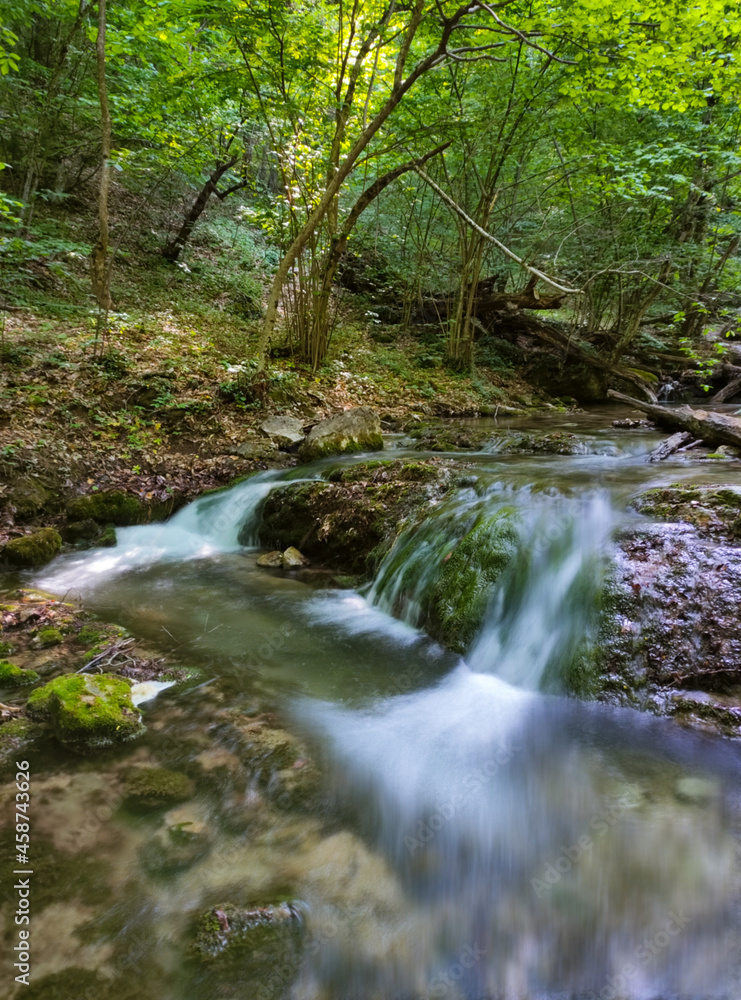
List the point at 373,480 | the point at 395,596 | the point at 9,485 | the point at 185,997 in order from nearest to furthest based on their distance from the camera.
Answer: the point at 185,997, the point at 395,596, the point at 9,485, the point at 373,480

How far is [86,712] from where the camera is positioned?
290cm

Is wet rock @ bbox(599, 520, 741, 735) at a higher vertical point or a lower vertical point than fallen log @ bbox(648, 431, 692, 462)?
lower

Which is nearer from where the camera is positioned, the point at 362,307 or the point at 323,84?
the point at 323,84

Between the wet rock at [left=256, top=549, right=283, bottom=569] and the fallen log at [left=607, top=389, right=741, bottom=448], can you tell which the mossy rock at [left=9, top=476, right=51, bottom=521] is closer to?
the wet rock at [left=256, top=549, right=283, bottom=569]

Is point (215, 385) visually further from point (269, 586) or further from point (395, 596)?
point (395, 596)

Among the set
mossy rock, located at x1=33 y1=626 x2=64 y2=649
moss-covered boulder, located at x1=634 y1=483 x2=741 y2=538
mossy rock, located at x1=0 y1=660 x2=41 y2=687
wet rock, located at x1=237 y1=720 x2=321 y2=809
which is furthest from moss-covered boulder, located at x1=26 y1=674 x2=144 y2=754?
Result: moss-covered boulder, located at x1=634 y1=483 x2=741 y2=538

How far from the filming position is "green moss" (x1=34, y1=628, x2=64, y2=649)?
12.5 ft

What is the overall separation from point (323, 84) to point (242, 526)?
7736 millimetres

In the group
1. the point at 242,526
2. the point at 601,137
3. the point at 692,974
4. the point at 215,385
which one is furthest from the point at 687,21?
the point at 692,974

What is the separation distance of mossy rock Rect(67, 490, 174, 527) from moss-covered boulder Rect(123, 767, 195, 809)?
4.26 meters

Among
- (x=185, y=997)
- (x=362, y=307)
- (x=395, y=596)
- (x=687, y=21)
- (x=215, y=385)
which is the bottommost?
(x=185, y=997)

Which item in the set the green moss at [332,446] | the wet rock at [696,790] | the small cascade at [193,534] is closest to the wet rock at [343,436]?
the green moss at [332,446]

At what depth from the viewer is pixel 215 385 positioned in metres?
8.46

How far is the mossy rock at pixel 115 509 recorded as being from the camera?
20.1 ft
